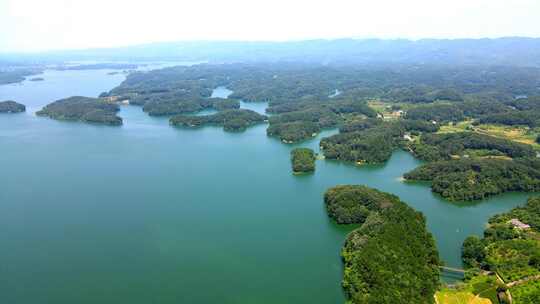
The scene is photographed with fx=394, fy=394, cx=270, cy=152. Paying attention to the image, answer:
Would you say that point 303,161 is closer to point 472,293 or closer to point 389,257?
point 389,257

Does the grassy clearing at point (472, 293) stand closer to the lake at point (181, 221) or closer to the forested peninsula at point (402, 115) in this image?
the lake at point (181, 221)

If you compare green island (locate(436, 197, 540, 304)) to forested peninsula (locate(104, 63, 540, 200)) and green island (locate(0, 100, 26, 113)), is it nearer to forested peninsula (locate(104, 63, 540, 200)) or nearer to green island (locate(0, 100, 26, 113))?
forested peninsula (locate(104, 63, 540, 200))

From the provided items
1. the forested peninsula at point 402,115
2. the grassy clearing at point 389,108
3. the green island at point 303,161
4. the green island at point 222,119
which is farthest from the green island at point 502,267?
the green island at point 222,119

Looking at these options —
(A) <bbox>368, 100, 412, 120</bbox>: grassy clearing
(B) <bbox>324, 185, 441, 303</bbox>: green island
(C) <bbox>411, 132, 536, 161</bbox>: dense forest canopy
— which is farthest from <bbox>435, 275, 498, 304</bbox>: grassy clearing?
(A) <bbox>368, 100, 412, 120</bbox>: grassy clearing

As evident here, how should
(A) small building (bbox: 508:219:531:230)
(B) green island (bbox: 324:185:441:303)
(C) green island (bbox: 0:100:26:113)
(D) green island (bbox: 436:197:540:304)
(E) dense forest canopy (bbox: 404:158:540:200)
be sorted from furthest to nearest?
(C) green island (bbox: 0:100:26:113) → (E) dense forest canopy (bbox: 404:158:540:200) → (A) small building (bbox: 508:219:531:230) → (D) green island (bbox: 436:197:540:304) → (B) green island (bbox: 324:185:441:303)

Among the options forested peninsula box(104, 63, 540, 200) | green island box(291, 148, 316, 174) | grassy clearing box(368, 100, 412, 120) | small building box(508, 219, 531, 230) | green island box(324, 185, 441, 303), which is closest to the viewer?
green island box(324, 185, 441, 303)

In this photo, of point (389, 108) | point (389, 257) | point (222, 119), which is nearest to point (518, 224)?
point (389, 257)
